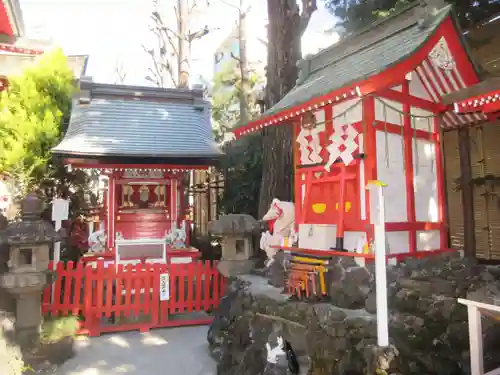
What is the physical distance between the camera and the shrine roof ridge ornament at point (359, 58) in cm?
520

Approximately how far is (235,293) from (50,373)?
131 inches

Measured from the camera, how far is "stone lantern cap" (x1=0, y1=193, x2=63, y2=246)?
6.96 meters

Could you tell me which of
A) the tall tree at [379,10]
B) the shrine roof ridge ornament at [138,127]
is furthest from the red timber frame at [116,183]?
the tall tree at [379,10]

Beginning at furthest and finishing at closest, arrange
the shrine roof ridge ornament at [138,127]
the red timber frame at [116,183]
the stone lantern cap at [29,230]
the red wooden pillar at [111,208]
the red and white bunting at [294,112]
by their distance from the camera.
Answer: the red wooden pillar at [111,208] < the shrine roof ridge ornament at [138,127] < the red timber frame at [116,183] < the stone lantern cap at [29,230] < the red and white bunting at [294,112]

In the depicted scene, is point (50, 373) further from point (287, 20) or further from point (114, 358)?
point (287, 20)

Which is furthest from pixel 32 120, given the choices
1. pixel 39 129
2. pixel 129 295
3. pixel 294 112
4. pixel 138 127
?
pixel 294 112

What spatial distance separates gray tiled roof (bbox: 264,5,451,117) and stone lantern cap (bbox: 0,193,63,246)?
495 cm

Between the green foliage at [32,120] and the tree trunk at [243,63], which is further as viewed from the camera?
the tree trunk at [243,63]

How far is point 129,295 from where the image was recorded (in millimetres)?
7949

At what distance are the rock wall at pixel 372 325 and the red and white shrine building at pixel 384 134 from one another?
0.65 meters

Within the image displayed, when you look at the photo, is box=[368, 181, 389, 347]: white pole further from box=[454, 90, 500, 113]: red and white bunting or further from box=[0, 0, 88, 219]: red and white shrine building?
box=[0, 0, 88, 219]: red and white shrine building

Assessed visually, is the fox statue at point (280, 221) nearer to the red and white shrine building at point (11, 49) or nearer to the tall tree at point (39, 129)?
the red and white shrine building at point (11, 49)

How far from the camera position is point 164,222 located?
457 inches

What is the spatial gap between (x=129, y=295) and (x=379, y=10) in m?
8.71
